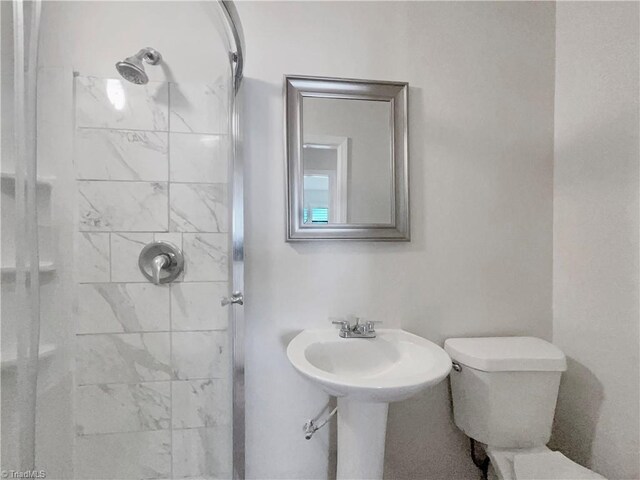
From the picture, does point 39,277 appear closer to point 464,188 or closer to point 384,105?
point 384,105

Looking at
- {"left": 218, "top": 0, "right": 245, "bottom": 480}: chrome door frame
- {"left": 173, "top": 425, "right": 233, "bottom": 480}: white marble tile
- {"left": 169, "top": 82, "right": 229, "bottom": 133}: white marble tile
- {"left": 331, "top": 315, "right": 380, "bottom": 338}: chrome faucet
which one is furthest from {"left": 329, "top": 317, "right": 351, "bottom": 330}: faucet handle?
{"left": 169, "top": 82, "right": 229, "bottom": 133}: white marble tile

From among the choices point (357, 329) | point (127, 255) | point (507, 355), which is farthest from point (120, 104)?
point (507, 355)

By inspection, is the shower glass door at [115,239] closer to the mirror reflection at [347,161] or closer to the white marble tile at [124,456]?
the white marble tile at [124,456]

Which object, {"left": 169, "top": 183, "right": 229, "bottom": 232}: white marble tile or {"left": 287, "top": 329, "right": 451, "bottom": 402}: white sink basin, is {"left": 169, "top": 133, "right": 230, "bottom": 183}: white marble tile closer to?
{"left": 169, "top": 183, "right": 229, "bottom": 232}: white marble tile

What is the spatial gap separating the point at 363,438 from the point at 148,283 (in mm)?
802

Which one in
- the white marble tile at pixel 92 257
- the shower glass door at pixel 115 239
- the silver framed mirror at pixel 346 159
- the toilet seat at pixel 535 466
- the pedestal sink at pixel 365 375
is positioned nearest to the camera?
the shower glass door at pixel 115 239

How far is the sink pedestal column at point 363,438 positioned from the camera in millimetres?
917

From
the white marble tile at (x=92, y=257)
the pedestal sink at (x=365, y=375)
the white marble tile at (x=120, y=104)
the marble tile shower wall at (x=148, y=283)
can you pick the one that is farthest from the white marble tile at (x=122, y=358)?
the white marble tile at (x=120, y=104)

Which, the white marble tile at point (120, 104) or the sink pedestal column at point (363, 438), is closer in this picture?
the white marble tile at point (120, 104)

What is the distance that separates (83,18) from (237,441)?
4.35 feet

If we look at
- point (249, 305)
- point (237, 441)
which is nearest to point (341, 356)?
point (249, 305)

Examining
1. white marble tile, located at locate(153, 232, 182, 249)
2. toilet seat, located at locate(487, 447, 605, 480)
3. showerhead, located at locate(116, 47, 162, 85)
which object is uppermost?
showerhead, located at locate(116, 47, 162, 85)

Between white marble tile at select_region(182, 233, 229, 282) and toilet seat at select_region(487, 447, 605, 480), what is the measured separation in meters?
1.15

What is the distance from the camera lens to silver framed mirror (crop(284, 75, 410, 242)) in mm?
1116
